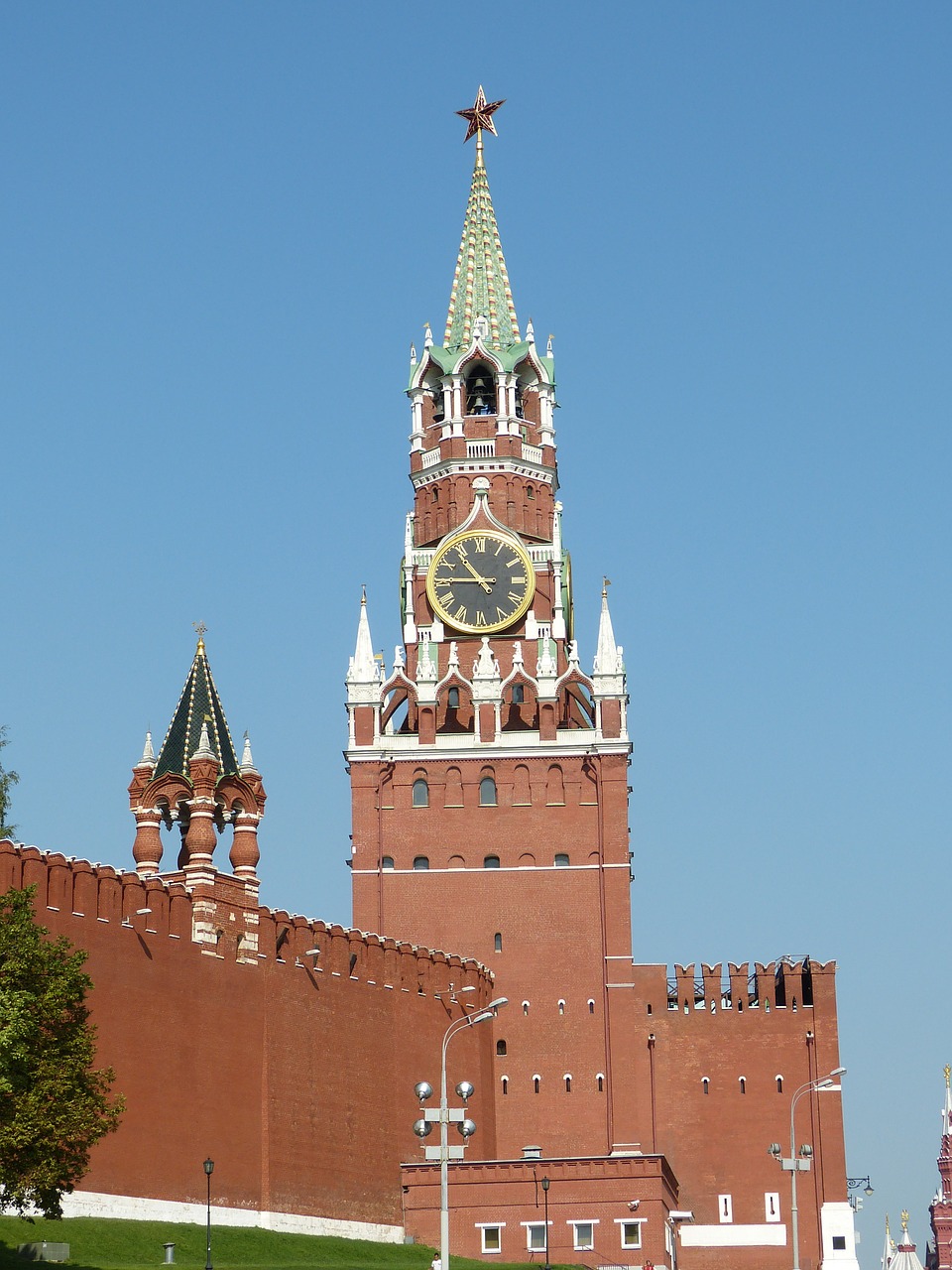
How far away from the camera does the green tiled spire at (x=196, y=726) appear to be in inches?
2680

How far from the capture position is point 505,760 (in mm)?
85875

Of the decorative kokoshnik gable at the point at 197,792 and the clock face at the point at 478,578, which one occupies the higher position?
the clock face at the point at 478,578

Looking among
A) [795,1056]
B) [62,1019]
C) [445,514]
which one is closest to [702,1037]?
[795,1056]

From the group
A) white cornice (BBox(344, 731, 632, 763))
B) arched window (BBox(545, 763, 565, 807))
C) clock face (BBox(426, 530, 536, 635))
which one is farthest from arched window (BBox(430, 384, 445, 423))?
arched window (BBox(545, 763, 565, 807))

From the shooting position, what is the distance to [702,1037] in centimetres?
8406

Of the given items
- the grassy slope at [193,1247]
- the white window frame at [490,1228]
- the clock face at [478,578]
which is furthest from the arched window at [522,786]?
the grassy slope at [193,1247]

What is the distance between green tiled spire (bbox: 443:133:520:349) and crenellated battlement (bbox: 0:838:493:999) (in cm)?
2709

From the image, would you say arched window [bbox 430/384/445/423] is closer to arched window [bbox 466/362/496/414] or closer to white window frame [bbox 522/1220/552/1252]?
arched window [bbox 466/362/496/414]

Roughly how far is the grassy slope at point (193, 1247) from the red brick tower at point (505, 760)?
14.6 meters

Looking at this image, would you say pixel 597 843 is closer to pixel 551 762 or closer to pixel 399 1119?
pixel 551 762

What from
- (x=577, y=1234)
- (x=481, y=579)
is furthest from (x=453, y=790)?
(x=577, y=1234)

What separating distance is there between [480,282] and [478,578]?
1384cm

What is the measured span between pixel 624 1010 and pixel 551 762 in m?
9.31

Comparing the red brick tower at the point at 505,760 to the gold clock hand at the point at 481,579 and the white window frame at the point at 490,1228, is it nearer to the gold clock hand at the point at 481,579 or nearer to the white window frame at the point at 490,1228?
the gold clock hand at the point at 481,579
